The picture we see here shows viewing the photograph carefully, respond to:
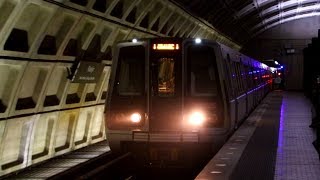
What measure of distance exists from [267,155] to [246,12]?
21.9 metres

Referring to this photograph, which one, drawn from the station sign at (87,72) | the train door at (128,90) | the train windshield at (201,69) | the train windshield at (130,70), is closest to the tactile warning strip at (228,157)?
the train windshield at (201,69)

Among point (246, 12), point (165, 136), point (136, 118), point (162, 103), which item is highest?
point (246, 12)

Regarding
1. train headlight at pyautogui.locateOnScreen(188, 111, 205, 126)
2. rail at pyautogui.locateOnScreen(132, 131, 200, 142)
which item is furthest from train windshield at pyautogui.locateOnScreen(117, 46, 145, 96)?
train headlight at pyautogui.locateOnScreen(188, 111, 205, 126)

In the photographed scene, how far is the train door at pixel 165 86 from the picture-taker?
33.9 feet

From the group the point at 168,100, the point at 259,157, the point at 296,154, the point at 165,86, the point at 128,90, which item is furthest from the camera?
the point at 128,90

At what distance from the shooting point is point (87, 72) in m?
13.2

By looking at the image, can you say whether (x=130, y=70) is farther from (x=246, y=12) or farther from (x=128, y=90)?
(x=246, y=12)

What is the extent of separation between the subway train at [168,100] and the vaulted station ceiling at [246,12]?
7.01 metres

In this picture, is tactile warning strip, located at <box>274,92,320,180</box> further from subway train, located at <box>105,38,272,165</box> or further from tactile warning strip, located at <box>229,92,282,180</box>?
subway train, located at <box>105,38,272,165</box>

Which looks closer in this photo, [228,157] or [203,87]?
[228,157]

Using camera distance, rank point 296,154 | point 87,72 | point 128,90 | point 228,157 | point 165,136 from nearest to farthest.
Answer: point 228,157 < point 296,154 < point 165,136 < point 128,90 < point 87,72

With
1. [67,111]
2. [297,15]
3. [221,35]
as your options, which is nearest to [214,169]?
[67,111]

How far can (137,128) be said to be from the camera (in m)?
10.4

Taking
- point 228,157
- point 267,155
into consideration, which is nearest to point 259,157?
point 267,155
